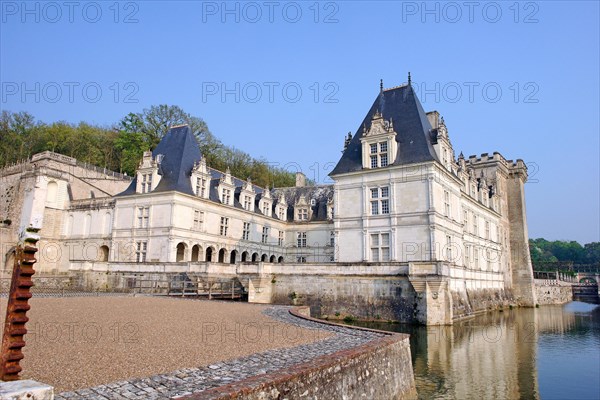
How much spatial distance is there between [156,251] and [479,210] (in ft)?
91.9

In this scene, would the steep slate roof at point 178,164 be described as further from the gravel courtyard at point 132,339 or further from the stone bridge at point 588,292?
the stone bridge at point 588,292

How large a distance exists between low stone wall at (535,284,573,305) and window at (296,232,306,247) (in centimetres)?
2576

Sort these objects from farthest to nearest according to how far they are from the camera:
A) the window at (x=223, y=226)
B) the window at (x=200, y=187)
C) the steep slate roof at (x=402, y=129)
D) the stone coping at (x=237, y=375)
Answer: the window at (x=223, y=226)
the window at (x=200, y=187)
the steep slate roof at (x=402, y=129)
the stone coping at (x=237, y=375)

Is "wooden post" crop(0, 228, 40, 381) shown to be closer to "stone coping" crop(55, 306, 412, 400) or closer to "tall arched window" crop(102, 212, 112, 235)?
"stone coping" crop(55, 306, 412, 400)

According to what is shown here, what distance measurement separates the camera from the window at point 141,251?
115 feet

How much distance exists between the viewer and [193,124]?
198 feet

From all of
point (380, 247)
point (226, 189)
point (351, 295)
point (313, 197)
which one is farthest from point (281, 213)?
point (351, 295)

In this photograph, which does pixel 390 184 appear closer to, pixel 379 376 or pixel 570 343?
pixel 570 343

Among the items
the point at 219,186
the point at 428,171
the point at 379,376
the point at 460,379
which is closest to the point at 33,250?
the point at 379,376

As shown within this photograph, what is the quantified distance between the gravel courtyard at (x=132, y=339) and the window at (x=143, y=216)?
715 inches

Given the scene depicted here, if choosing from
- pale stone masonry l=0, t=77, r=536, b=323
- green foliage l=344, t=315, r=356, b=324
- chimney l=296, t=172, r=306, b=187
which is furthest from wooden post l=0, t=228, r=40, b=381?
chimney l=296, t=172, r=306, b=187

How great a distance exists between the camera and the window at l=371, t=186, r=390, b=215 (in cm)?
2845

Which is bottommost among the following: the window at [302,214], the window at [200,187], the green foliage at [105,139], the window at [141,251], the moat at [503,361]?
the moat at [503,361]

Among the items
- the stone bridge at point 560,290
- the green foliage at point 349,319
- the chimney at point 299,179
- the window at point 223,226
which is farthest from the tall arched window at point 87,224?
the stone bridge at point 560,290
